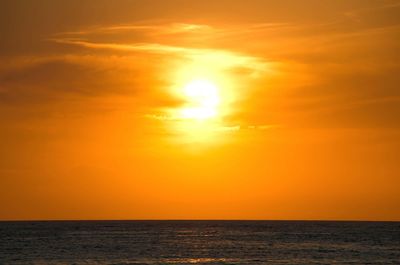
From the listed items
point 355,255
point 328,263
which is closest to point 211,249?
point 355,255

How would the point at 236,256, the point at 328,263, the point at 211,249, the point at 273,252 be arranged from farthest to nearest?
the point at 211,249
the point at 273,252
the point at 236,256
the point at 328,263

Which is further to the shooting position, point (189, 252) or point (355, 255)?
point (189, 252)

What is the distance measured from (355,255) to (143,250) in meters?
28.9

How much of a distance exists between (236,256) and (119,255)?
14.4 metres

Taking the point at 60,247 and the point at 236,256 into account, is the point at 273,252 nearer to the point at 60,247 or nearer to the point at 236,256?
the point at 236,256

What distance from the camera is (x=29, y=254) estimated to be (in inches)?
3748

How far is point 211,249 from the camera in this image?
107 metres

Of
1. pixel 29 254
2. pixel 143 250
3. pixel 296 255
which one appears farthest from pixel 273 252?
pixel 29 254

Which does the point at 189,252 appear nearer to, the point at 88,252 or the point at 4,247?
the point at 88,252

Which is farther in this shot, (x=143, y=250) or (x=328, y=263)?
(x=143, y=250)

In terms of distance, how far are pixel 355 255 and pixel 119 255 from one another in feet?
95.7

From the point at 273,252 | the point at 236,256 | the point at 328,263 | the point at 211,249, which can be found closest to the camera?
the point at 328,263

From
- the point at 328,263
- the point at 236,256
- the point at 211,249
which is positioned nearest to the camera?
the point at 328,263

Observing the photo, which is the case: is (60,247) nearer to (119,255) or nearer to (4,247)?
(4,247)
